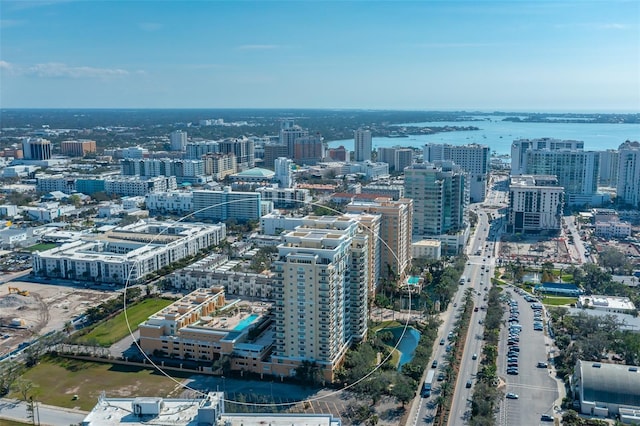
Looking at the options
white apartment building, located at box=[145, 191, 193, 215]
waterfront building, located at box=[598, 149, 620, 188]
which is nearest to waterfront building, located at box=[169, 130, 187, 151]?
white apartment building, located at box=[145, 191, 193, 215]

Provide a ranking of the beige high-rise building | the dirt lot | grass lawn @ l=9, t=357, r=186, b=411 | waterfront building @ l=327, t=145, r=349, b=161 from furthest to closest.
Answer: waterfront building @ l=327, t=145, r=349, b=161, the beige high-rise building, the dirt lot, grass lawn @ l=9, t=357, r=186, b=411

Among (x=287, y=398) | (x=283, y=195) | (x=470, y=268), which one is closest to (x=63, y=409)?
(x=287, y=398)

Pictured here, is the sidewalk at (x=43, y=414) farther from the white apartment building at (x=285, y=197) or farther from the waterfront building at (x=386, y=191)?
the white apartment building at (x=285, y=197)

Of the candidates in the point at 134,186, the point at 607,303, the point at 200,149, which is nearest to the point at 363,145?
the point at 200,149

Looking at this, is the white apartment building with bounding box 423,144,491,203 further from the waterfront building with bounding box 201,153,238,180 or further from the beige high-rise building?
the beige high-rise building

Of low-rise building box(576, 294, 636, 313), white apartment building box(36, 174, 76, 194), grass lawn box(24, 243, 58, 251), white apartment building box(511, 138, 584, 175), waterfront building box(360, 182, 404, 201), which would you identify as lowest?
low-rise building box(576, 294, 636, 313)

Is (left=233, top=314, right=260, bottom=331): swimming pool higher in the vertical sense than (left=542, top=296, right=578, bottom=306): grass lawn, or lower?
higher

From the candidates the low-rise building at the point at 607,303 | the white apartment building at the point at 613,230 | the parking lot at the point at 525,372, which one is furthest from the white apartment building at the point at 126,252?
the white apartment building at the point at 613,230

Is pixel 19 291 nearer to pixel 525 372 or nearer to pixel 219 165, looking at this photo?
pixel 525 372
